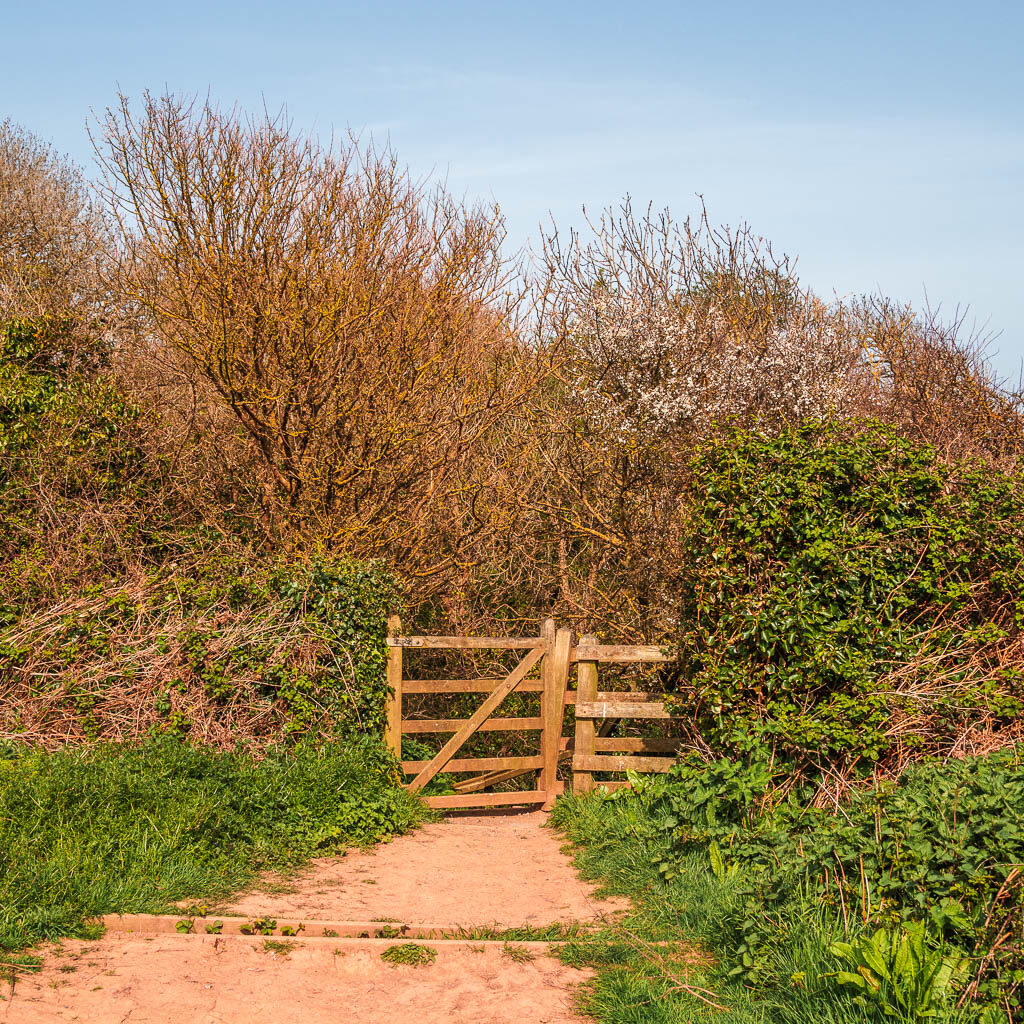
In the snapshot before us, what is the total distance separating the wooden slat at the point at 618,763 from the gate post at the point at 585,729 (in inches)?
2.3

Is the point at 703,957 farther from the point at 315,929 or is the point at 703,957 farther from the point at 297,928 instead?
the point at 297,928

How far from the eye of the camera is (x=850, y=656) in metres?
6.77

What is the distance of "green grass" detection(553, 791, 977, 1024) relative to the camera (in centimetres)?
441

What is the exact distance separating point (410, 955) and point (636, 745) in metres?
4.05

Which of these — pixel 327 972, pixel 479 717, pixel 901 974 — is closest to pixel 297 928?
pixel 327 972

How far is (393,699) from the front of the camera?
9336 millimetres

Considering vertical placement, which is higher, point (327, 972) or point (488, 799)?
point (327, 972)

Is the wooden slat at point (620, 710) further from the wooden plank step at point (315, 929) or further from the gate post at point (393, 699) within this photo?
the wooden plank step at point (315, 929)

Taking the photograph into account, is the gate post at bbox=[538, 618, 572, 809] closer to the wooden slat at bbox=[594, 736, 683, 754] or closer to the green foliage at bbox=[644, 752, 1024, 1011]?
the wooden slat at bbox=[594, 736, 683, 754]

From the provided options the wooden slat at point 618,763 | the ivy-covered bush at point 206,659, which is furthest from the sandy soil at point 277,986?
the wooden slat at point 618,763

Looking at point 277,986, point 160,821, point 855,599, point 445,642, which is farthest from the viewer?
point 445,642

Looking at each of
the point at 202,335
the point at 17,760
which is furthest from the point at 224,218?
the point at 17,760

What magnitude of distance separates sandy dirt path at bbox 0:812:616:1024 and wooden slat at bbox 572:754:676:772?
2012 mm

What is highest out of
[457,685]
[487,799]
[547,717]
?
[457,685]
